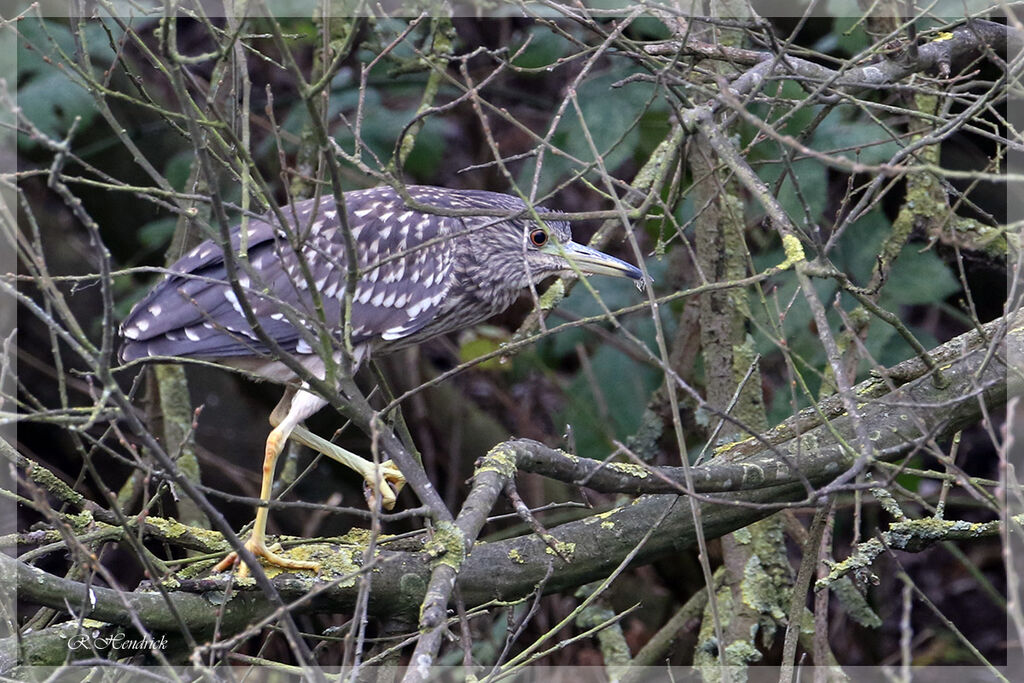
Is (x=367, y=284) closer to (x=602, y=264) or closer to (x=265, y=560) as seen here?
(x=602, y=264)

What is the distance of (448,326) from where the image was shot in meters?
4.00

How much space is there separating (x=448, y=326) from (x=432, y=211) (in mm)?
1742

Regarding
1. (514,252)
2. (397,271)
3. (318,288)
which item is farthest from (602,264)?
→ (318,288)

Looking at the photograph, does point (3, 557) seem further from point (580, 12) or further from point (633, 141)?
point (633, 141)

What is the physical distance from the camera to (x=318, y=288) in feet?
12.1

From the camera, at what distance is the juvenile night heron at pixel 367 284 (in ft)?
11.4

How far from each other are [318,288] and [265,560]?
1.17m

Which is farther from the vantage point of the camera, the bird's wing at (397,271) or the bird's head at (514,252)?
the bird's head at (514,252)

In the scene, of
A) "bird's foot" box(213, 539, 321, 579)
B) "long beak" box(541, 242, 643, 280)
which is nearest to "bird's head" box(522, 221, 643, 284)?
"long beak" box(541, 242, 643, 280)

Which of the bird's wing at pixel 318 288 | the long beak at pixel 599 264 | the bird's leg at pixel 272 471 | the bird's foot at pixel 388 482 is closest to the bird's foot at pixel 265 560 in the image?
the bird's leg at pixel 272 471

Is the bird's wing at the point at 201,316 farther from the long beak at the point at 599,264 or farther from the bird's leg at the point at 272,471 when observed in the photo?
the long beak at the point at 599,264

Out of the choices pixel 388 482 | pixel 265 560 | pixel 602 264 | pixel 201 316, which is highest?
pixel 201 316

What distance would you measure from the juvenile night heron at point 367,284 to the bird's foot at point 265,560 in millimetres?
460

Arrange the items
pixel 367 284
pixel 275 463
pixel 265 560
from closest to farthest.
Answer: pixel 265 560, pixel 275 463, pixel 367 284
